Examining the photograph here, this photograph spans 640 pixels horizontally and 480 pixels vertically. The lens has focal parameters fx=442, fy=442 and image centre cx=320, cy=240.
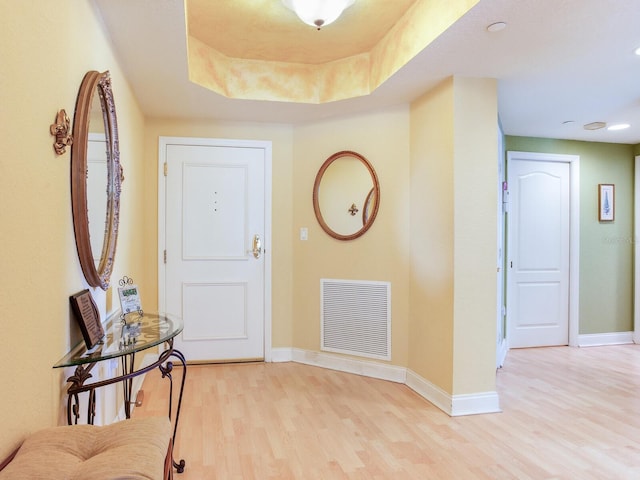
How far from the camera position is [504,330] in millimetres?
4289

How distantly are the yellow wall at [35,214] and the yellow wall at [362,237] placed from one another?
2.29 meters

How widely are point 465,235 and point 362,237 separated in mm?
991

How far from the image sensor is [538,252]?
4.62 m

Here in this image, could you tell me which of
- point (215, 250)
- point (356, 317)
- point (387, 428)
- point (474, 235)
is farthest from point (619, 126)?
point (215, 250)

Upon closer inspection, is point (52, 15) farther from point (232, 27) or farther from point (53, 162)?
point (232, 27)

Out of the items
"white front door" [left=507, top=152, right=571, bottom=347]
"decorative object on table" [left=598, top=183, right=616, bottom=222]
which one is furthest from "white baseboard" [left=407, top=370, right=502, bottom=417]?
"decorative object on table" [left=598, top=183, right=616, bottom=222]

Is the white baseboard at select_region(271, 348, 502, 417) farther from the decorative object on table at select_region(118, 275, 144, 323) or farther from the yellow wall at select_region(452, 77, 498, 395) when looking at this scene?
the decorative object on table at select_region(118, 275, 144, 323)

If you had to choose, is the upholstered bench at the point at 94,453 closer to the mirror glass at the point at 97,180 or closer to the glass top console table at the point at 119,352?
the glass top console table at the point at 119,352

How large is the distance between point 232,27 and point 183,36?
0.58 metres

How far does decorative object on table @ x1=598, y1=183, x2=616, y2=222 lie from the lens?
479cm

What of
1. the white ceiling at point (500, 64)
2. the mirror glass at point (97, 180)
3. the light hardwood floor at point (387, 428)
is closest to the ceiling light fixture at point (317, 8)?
the white ceiling at point (500, 64)

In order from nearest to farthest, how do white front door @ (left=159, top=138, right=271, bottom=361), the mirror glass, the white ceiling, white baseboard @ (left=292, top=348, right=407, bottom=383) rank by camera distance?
the mirror glass → the white ceiling → white baseboard @ (left=292, top=348, right=407, bottom=383) → white front door @ (left=159, top=138, right=271, bottom=361)

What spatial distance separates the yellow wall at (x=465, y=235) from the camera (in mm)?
2848

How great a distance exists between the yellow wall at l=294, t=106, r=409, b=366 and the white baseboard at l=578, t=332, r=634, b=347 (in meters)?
2.51
